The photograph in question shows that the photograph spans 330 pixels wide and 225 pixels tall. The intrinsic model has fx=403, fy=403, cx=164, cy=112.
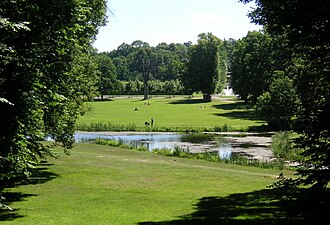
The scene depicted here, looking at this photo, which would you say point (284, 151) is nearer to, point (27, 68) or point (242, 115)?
point (27, 68)

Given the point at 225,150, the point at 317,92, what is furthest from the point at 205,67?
the point at 317,92

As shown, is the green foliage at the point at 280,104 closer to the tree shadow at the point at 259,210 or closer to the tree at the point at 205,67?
the tree shadow at the point at 259,210

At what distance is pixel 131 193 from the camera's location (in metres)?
18.9

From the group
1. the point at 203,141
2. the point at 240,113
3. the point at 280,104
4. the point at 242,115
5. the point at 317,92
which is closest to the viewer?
the point at 317,92

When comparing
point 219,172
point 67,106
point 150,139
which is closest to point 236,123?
point 150,139

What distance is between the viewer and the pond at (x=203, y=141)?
4216cm

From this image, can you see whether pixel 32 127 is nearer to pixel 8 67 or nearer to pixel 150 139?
pixel 8 67

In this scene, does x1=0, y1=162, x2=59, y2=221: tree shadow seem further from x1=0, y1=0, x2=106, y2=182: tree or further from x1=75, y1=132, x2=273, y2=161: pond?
x1=75, y1=132, x2=273, y2=161: pond

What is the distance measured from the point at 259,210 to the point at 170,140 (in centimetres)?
3851

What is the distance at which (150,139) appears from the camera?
177 ft

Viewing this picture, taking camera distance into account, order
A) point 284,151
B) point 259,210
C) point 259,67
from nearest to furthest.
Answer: point 259,210
point 284,151
point 259,67

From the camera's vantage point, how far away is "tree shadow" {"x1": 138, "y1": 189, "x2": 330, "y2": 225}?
35.5 feet

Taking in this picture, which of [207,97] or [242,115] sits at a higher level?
[207,97]

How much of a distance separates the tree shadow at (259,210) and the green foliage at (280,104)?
155 feet
